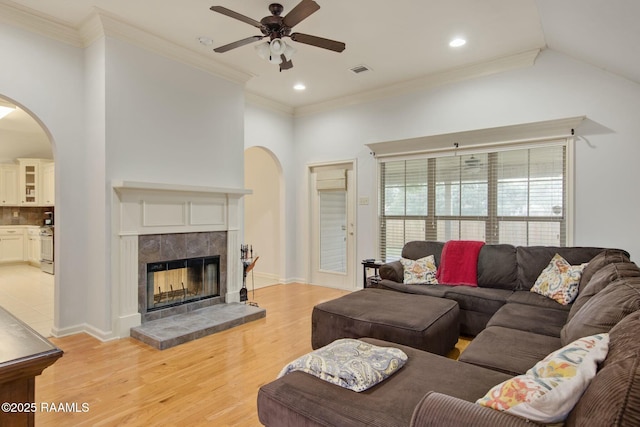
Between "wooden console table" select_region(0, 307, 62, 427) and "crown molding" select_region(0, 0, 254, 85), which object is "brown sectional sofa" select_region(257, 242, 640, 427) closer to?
"wooden console table" select_region(0, 307, 62, 427)

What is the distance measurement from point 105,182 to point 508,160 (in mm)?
4459

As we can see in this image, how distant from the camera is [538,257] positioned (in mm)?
3699

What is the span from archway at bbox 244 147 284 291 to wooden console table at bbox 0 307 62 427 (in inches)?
200

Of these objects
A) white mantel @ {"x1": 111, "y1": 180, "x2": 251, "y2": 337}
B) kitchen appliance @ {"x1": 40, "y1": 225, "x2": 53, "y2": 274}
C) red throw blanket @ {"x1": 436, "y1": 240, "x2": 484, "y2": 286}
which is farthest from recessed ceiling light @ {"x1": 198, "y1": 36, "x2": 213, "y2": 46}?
kitchen appliance @ {"x1": 40, "y1": 225, "x2": 53, "y2": 274}

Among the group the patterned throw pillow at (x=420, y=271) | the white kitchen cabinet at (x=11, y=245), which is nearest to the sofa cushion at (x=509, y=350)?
Answer: the patterned throw pillow at (x=420, y=271)

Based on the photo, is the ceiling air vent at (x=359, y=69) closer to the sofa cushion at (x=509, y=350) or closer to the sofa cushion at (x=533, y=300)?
the sofa cushion at (x=533, y=300)

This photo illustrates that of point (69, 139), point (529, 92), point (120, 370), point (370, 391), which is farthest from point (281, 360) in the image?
point (529, 92)

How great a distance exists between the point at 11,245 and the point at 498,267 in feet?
32.5

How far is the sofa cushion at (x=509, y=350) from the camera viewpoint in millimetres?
1931

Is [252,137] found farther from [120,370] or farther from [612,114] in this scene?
[612,114]

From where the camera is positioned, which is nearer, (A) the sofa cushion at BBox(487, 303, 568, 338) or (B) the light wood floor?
(B) the light wood floor

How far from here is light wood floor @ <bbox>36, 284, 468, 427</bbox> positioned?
2229 mm

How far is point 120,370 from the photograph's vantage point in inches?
112

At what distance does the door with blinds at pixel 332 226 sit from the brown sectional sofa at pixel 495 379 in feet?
9.74
